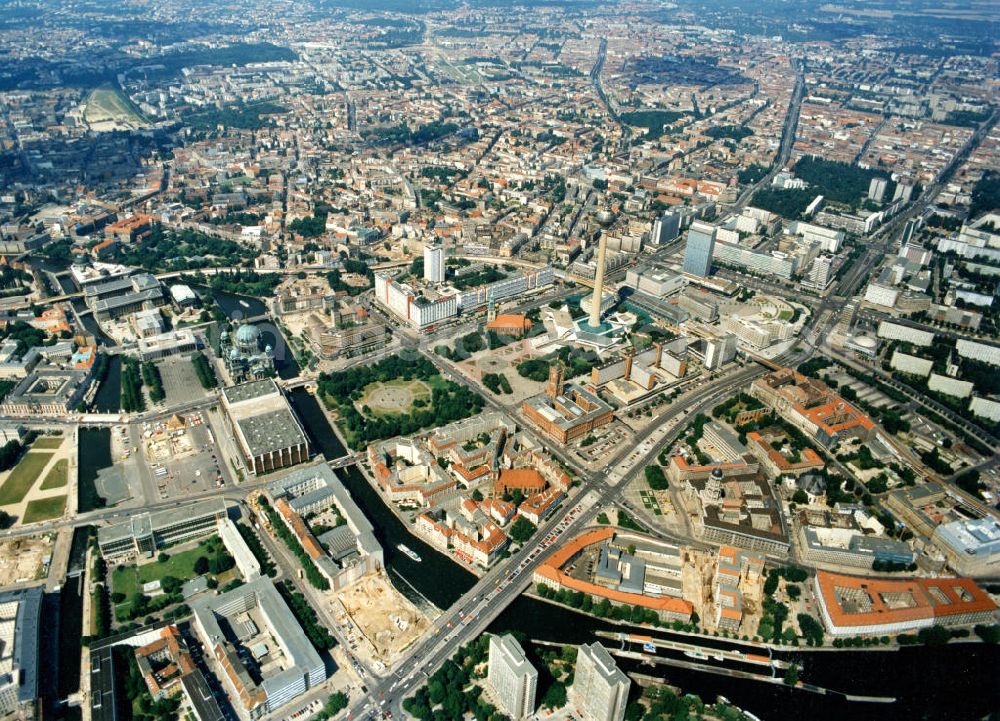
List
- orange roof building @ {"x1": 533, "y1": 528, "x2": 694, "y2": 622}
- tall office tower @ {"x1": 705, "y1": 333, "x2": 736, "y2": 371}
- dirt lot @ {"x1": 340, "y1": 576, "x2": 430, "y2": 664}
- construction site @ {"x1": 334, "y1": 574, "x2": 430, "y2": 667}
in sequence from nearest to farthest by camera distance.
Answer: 1. construction site @ {"x1": 334, "y1": 574, "x2": 430, "y2": 667}
2. dirt lot @ {"x1": 340, "y1": 576, "x2": 430, "y2": 664}
3. orange roof building @ {"x1": 533, "y1": 528, "x2": 694, "y2": 622}
4. tall office tower @ {"x1": 705, "y1": 333, "x2": 736, "y2": 371}

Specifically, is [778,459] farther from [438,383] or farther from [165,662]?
[165,662]

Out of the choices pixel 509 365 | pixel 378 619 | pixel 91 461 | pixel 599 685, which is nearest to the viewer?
pixel 599 685

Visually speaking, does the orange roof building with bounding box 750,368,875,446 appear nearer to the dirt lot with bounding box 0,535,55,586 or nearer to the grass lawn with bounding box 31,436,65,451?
the dirt lot with bounding box 0,535,55,586

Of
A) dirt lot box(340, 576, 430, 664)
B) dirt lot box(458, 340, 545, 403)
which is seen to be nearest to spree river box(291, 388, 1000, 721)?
dirt lot box(340, 576, 430, 664)

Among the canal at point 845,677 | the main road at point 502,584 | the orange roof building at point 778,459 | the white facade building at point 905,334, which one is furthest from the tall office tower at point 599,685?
the white facade building at point 905,334

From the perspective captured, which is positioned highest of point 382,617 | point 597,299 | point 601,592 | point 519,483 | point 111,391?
point 597,299

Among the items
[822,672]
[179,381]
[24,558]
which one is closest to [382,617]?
[24,558]

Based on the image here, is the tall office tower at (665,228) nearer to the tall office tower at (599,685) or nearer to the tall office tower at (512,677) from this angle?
the tall office tower at (599,685)
